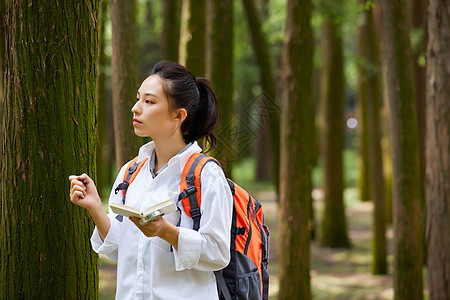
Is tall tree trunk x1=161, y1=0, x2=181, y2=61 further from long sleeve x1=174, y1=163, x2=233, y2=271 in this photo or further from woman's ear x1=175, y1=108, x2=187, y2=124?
long sleeve x1=174, y1=163, x2=233, y2=271

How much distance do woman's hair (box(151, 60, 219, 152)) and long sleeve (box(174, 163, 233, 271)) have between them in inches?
16.3

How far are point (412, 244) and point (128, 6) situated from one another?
15.6 feet

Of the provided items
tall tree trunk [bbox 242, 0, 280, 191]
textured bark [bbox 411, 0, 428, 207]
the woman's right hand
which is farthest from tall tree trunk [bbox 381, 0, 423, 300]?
the woman's right hand

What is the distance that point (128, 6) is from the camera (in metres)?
6.16

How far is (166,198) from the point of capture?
256 centimetres

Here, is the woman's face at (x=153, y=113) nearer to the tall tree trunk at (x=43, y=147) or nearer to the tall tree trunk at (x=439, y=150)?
the tall tree trunk at (x=43, y=147)

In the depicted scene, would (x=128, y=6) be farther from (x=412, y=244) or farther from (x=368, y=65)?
(x=368, y=65)

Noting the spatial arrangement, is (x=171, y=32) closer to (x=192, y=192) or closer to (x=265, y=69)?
(x=265, y=69)

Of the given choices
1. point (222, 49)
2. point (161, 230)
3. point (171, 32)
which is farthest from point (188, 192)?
point (171, 32)

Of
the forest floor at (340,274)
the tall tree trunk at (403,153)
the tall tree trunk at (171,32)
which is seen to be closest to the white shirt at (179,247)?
the tall tree trunk at (403,153)

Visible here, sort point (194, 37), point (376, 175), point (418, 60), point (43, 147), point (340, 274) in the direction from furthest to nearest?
point (418, 60), point (340, 274), point (376, 175), point (194, 37), point (43, 147)

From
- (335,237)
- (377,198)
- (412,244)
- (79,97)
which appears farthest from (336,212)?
(79,97)

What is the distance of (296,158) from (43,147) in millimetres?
4683

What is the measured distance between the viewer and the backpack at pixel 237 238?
2500mm
